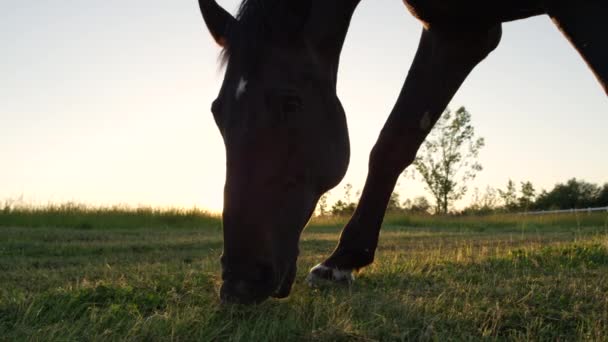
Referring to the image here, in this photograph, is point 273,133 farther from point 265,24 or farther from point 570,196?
point 570,196

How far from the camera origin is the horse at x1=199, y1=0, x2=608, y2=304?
2.24 metres

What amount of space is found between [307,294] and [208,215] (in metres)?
13.6

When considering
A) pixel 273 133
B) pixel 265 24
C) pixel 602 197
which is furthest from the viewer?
pixel 602 197

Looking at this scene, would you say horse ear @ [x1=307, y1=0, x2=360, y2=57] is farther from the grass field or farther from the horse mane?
the grass field

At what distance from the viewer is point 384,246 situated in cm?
732

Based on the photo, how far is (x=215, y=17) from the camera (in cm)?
293

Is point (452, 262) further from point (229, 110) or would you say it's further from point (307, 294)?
point (229, 110)

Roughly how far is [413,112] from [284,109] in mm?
1481

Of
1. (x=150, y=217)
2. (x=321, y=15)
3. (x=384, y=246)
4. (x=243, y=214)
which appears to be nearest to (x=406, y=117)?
(x=321, y=15)

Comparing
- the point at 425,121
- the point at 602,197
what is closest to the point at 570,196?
the point at 602,197

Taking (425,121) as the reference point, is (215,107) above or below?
below

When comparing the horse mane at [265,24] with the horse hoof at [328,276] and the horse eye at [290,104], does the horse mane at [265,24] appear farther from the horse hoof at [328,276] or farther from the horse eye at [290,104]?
the horse hoof at [328,276]

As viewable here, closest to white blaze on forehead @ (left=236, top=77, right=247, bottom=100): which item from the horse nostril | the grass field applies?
the horse nostril

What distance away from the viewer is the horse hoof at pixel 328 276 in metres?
3.26
